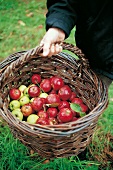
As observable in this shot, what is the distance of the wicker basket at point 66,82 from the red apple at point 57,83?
70mm

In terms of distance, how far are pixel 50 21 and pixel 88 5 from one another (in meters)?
0.23

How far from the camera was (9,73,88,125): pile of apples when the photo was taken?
175 cm

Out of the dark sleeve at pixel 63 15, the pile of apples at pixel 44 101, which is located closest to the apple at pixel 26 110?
the pile of apples at pixel 44 101

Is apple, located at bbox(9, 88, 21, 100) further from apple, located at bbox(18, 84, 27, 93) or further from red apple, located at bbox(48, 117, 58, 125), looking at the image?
red apple, located at bbox(48, 117, 58, 125)

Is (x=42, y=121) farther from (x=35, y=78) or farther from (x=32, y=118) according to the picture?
(x=35, y=78)

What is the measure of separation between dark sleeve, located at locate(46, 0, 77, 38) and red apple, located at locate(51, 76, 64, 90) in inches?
16.4

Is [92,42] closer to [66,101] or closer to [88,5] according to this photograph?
[88,5]

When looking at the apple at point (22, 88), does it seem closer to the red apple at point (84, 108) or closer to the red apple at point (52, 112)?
the red apple at point (52, 112)

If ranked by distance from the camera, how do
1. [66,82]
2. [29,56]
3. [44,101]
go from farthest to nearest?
1. [66,82]
2. [44,101]
3. [29,56]

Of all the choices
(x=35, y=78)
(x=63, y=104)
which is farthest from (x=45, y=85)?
(x=63, y=104)

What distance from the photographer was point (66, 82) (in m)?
1.98

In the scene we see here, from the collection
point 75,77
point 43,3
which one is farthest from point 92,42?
point 43,3

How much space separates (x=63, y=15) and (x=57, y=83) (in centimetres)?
50

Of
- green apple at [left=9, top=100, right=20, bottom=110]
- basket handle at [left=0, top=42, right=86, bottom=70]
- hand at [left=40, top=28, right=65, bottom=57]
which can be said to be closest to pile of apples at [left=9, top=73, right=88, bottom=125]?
green apple at [left=9, top=100, right=20, bottom=110]
